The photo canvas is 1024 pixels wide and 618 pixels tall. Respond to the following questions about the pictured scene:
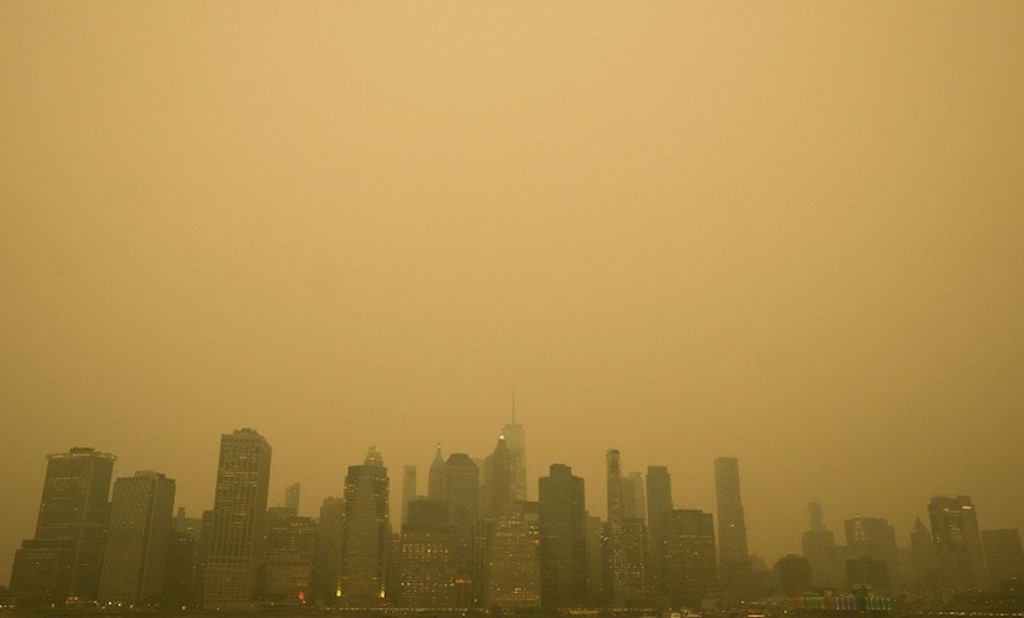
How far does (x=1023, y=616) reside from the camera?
170m

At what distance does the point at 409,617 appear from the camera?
200 metres

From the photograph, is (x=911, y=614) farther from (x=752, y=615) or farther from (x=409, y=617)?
(x=409, y=617)

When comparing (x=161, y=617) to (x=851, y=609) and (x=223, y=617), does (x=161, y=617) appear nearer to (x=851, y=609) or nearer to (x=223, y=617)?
(x=223, y=617)

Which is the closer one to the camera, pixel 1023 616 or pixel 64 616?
pixel 1023 616

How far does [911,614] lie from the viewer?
18888 centimetres

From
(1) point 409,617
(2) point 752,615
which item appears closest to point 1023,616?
(2) point 752,615

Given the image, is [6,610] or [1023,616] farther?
[6,610]

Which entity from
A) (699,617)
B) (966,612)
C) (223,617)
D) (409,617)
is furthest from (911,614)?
(223,617)

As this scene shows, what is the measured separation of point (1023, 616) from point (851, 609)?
31732 mm

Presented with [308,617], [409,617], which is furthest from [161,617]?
[409,617]

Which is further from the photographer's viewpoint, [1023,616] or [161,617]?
[161,617]

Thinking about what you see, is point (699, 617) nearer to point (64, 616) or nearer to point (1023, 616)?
point (1023, 616)

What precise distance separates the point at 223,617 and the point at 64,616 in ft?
102

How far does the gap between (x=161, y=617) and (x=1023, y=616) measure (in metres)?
170
